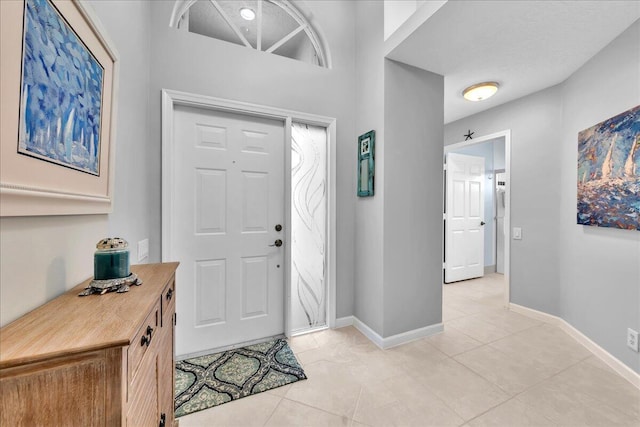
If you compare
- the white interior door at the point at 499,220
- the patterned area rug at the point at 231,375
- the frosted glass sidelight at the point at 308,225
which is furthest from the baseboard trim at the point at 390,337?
the white interior door at the point at 499,220

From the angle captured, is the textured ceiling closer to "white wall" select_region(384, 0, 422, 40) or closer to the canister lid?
"white wall" select_region(384, 0, 422, 40)

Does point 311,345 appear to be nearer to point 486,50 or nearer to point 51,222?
point 51,222

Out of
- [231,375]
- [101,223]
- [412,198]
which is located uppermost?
[412,198]

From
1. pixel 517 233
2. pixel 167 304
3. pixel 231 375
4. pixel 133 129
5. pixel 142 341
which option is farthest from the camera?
pixel 517 233

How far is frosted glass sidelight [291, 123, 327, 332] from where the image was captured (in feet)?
7.69

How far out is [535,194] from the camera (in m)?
2.72

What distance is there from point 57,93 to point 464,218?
4.53m

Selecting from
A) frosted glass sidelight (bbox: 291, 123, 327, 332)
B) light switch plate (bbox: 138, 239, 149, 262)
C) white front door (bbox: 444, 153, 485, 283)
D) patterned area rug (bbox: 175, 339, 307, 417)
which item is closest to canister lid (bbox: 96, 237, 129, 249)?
light switch plate (bbox: 138, 239, 149, 262)

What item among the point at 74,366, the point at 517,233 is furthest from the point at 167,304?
the point at 517,233

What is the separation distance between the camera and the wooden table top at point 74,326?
47cm

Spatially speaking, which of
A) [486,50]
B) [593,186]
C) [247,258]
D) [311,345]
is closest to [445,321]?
[311,345]

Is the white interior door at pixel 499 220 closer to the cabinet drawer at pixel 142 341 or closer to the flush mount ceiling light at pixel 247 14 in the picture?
the flush mount ceiling light at pixel 247 14

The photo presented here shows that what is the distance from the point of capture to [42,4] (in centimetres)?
67

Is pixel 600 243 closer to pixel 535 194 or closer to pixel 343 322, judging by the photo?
pixel 535 194
